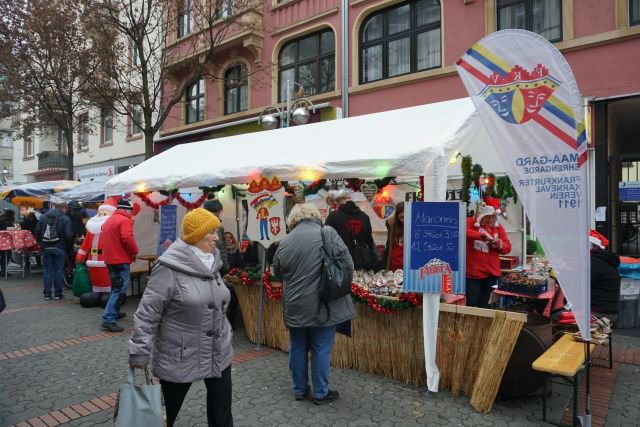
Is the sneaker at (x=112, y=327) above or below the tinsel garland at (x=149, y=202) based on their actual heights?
below

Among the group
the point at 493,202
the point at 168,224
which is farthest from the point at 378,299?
the point at 168,224

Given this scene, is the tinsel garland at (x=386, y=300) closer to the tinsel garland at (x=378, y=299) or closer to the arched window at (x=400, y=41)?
the tinsel garland at (x=378, y=299)

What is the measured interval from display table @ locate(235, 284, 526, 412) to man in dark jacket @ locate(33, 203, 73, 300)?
5.74m

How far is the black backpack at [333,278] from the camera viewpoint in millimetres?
3750

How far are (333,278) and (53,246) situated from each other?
23.7ft

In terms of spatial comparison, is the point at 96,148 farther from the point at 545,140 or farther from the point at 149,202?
the point at 545,140

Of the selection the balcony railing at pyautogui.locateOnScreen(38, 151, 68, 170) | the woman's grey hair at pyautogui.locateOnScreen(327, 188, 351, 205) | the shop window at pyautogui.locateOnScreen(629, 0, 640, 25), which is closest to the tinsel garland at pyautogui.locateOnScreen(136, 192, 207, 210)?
the woman's grey hair at pyautogui.locateOnScreen(327, 188, 351, 205)

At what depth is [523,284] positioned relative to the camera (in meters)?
5.34

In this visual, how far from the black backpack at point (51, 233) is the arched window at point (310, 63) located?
7.57 m

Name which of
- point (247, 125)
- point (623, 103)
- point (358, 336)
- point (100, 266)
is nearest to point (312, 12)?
point (247, 125)

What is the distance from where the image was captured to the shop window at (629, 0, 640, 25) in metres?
8.26

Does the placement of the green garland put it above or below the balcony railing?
below

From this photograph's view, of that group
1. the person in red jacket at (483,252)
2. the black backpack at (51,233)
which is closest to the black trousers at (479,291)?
the person in red jacket at (483,252)

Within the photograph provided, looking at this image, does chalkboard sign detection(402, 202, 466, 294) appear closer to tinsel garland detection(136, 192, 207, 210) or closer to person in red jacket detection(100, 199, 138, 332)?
person in red jacket detection(100, 199, 138, 332)
